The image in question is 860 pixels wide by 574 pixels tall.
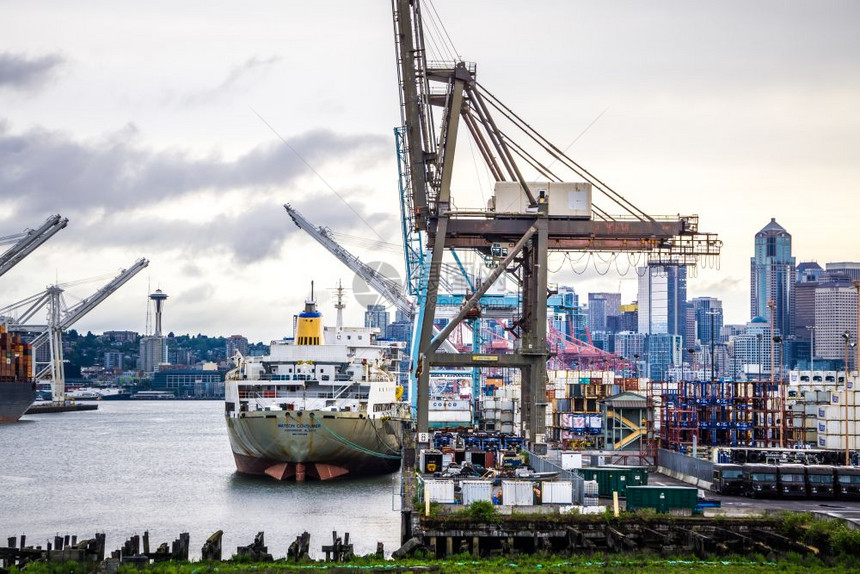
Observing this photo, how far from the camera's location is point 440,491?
3262cm

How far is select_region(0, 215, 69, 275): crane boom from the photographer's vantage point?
125m

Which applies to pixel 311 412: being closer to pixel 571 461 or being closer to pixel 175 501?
pixel 175 501

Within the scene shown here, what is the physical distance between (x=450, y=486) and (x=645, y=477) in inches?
352

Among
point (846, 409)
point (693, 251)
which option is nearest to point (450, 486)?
point (693, 251)

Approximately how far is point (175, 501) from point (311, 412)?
9053 mm

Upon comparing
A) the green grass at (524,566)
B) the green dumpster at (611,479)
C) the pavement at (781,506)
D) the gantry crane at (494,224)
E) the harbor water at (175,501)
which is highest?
the gantry crane at (494,224)

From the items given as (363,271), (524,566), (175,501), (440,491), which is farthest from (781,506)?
(363,271)

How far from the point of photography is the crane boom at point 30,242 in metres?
125

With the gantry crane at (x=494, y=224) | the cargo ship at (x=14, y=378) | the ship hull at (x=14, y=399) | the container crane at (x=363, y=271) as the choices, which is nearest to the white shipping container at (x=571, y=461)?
the gantry crane at (x=494, y=224)

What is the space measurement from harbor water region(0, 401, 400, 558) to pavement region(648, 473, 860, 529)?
10478 mm

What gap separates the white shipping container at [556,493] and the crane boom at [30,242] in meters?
103

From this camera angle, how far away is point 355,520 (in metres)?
44.9

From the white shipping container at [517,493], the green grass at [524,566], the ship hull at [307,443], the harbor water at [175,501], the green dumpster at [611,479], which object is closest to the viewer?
the green grass at [524,566]

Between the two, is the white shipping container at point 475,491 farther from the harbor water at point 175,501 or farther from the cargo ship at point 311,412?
the cargo ship at point 311,412
